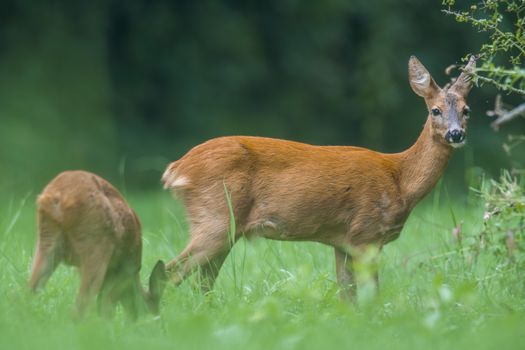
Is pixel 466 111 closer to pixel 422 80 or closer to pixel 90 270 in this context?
pixel 422 80

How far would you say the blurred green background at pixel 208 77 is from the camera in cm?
1445

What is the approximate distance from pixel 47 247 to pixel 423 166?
268 centimetres

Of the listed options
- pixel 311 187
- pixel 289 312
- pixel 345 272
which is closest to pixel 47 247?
pixel 289 312

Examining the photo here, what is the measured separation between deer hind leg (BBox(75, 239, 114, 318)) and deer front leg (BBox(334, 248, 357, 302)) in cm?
180

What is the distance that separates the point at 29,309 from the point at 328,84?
12.5 m

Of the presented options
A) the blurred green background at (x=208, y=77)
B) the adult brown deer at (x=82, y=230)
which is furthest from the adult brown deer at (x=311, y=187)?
the blurred green background at (x=208, y=77)

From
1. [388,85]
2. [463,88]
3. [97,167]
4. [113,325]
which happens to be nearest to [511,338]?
[113,325]

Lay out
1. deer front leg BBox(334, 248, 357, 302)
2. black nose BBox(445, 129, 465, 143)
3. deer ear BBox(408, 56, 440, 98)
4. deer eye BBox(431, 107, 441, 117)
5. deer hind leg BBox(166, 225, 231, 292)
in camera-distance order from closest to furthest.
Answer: deer hind leg BBox(166, 225, 231, 292)
deer front leg BBox(334, 248, 357, 302)
black nose BBox(445, 129, 465, 143)
deer eye BBox(431, 107, 441, 117)
deer ear BBox(408, 56, 440, 98)

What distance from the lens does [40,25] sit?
575 inches

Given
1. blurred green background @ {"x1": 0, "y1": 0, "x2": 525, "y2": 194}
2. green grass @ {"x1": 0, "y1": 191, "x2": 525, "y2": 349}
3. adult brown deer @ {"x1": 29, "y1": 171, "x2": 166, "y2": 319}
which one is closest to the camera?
green grass @ {"x1": 0, "y1": 191, "x2": 525, "y2": 349}

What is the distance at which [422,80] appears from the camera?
644 centimetres

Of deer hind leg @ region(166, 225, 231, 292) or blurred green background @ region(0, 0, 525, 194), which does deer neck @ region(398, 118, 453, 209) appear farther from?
blurred green background @ region(0, 0, 525, 194)

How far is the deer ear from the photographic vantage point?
6414 mm

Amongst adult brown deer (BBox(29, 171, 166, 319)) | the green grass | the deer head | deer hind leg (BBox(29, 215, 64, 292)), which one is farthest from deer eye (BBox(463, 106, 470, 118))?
deer hind leg (BBox(29, 215, 64, 292))
